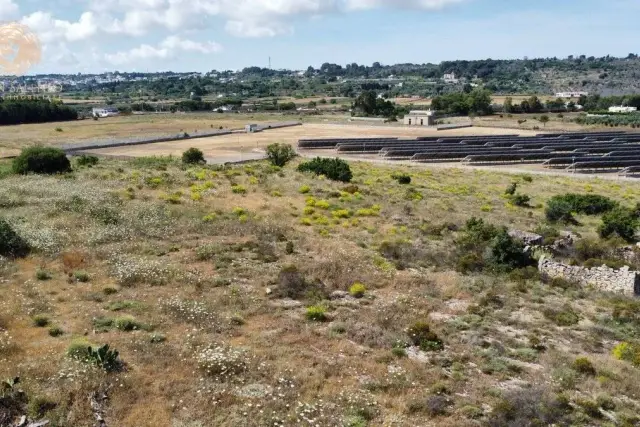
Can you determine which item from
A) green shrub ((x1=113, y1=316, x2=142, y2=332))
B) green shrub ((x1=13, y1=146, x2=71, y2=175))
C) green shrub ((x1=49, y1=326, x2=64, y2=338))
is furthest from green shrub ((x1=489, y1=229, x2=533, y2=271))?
green shrub ((x1=13, y1=146, x2=71, y2=175))

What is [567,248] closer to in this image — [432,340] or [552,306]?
[552,306]

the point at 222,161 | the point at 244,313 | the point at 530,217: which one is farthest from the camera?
the point at 222,161

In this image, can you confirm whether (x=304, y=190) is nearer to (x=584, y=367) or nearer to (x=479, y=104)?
(x=584, y=367)

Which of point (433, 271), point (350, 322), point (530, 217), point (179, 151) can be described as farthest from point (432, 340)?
point (179, 151)

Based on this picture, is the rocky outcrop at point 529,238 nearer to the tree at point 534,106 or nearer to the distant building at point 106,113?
the tree at point 534,106

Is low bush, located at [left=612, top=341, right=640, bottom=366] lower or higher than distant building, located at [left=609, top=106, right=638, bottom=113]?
lower

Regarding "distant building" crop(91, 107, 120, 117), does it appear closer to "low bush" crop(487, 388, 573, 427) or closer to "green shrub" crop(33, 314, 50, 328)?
"green shrub" crop(33, 314, 50, 328)

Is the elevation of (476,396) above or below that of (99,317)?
below

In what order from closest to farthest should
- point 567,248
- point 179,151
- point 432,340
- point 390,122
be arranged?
point 432,340 < point 567,248 < point 179,151 < point 390,122
